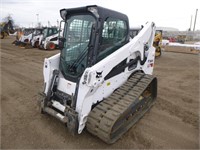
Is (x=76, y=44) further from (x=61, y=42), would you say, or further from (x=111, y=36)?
(x=111, y=36)

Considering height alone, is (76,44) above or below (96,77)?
above

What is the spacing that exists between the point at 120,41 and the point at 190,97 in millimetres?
2952

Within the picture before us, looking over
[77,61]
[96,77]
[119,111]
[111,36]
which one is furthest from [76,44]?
[119,111]

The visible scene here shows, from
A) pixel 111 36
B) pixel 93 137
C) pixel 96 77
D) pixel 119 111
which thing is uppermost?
pixel 111 36

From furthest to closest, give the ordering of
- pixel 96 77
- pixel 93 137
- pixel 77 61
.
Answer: pixel 77 61 < pixel 93 137 < pixel 96 77

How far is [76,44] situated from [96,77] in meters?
1.00

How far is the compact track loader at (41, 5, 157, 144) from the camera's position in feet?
9.06

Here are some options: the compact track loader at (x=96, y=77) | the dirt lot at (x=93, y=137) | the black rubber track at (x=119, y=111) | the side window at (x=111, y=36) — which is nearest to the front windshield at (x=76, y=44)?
the compact track loader at (x=96, y=77)

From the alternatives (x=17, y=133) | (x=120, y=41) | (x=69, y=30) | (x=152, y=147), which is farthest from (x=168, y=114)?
(x=17, y=133)

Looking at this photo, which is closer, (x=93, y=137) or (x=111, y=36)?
(x=93, y=137)

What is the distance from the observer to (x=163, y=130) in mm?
3283

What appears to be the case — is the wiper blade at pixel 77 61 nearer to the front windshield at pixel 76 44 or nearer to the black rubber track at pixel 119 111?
the front windshield at pixel 76 44

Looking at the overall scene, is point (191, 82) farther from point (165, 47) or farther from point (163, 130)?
point (165, 47)

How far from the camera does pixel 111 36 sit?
3.33m
